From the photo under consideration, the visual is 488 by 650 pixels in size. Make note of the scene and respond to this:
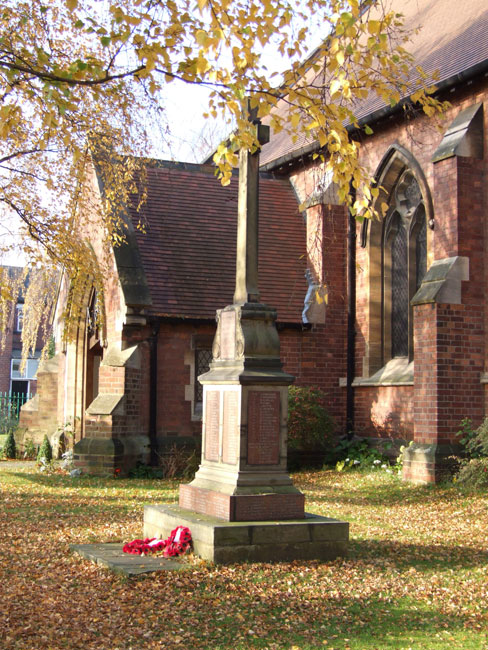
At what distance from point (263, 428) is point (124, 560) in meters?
1.83

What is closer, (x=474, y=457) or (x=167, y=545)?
(x=167, y=545)

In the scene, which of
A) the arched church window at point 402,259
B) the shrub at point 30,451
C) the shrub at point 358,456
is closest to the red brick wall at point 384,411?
the shrub at point 358,456

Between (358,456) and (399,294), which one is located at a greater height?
(399,294)

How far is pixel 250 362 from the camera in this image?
8320 millimetres

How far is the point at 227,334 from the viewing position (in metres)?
8.73

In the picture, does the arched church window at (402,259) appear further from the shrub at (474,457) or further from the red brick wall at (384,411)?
the shrub at (474,457)

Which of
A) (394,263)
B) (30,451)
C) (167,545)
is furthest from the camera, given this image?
(30,451)

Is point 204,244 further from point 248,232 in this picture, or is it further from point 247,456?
point 247,456

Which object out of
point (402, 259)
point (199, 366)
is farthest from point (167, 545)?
point (402, 259)

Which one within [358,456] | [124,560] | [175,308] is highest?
[175,308]

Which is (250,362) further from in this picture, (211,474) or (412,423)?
(412,423)

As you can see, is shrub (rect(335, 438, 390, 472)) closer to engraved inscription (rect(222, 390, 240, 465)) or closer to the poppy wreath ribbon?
engraved inscription (rect(222, 390, 240, 465))

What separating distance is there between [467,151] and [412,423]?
515cm

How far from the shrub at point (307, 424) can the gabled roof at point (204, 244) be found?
1791 millimetres
